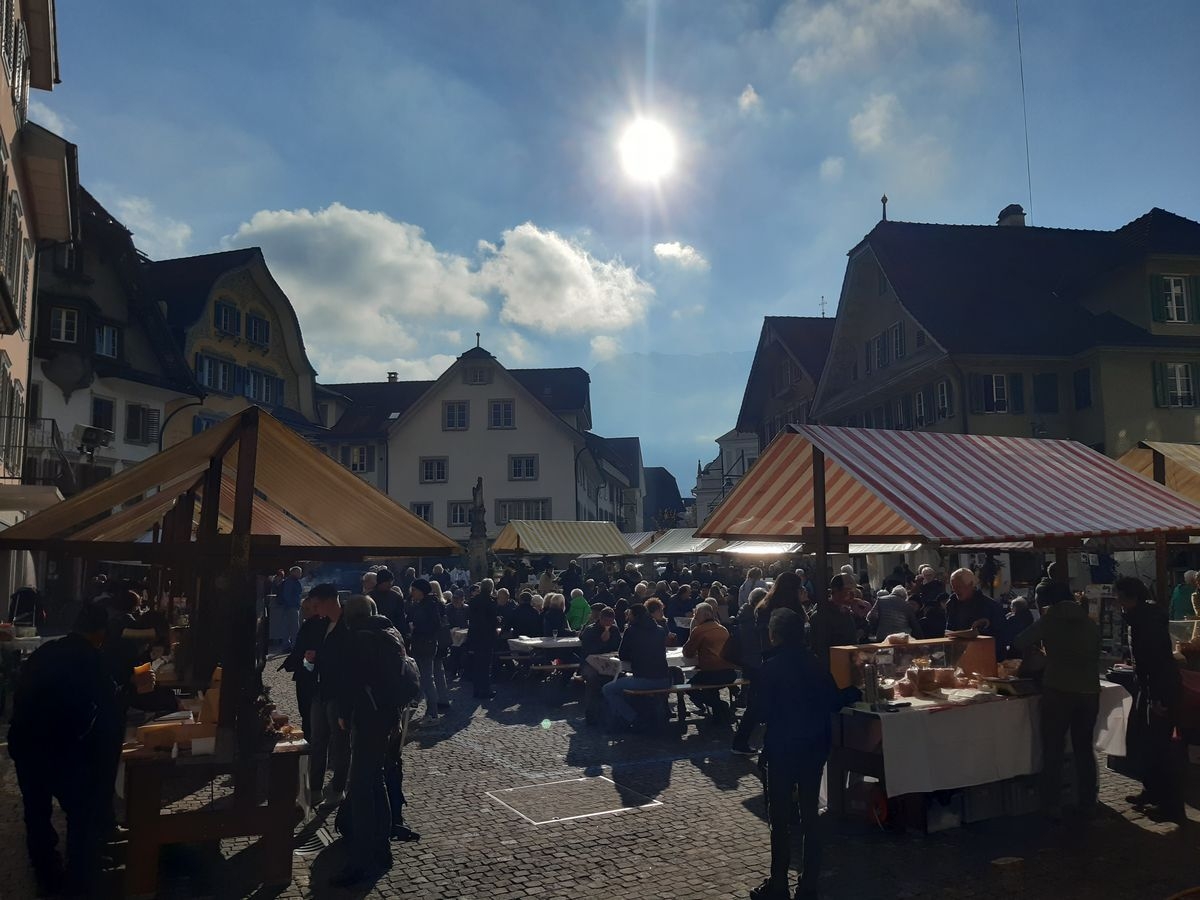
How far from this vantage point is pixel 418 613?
1180 centimetres

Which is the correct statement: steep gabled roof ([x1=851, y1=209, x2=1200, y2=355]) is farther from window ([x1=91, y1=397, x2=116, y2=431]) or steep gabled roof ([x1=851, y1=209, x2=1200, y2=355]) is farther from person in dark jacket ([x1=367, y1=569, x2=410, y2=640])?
window ([x1=91, y1=397, x2=116, y2=431])

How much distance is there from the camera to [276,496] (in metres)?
8.96

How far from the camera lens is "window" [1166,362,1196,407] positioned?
90.7ft

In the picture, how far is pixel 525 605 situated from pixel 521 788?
308 inches

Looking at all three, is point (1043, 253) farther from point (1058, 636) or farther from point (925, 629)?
point (1058, 636)

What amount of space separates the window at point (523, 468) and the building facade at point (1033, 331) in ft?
55.3

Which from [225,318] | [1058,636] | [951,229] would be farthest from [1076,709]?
[225,318]

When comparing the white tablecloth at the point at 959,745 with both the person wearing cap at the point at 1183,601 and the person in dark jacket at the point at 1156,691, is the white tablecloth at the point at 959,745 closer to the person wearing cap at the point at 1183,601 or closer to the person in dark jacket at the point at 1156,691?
the person in dark jacket at the point at 1156,691

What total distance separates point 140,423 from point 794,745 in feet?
100

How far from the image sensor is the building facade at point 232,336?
35625 mm

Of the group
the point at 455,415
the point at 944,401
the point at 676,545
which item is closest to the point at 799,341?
the point at 944,401

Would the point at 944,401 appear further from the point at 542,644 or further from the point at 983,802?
the point at 983,802

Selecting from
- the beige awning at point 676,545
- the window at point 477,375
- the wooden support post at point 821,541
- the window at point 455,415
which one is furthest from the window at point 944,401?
the window at point 455,415

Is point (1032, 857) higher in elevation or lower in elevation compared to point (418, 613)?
lower
